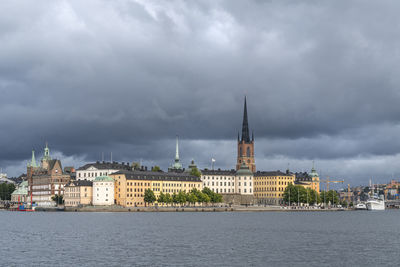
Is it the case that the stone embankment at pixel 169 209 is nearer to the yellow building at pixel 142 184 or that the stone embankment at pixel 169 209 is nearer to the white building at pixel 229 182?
the yellow building at pixel 142 184

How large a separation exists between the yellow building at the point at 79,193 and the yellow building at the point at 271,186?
6414cm

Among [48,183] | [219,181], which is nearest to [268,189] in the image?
[219,181]

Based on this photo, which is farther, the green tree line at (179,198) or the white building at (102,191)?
the green tree line at (179,198)

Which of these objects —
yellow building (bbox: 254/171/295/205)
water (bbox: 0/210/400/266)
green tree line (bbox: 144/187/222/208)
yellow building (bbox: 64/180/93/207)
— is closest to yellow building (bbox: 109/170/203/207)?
green tree line (bbox: 144/187/222/208)

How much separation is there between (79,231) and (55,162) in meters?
117

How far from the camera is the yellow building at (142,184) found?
6048 inches

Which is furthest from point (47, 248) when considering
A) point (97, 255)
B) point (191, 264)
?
point (191, 264)

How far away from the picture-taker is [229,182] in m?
193

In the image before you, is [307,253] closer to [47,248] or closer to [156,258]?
[156,258]

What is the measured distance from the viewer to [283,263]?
43469mm

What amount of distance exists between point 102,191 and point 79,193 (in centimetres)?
722

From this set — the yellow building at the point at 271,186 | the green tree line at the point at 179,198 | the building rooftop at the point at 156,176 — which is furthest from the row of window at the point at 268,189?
the green tree line at the point at 179,198

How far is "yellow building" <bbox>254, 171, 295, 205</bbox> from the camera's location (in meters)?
193

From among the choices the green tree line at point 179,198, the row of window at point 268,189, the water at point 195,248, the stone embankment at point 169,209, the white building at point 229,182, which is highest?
the white building at point 229,182
